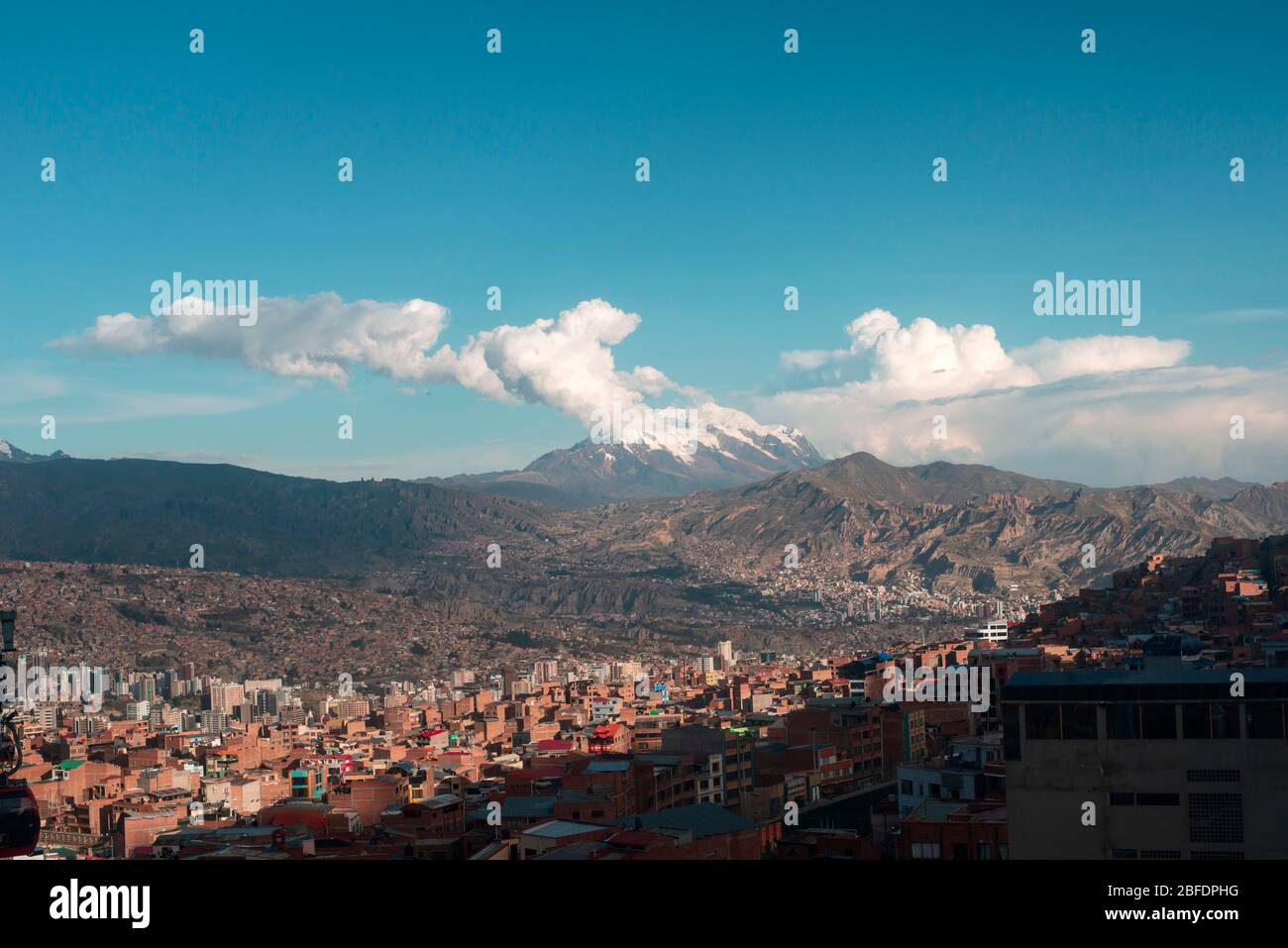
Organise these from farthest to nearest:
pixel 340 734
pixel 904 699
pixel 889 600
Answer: pixel 889 600, pixel 340 734, pixel 904 699

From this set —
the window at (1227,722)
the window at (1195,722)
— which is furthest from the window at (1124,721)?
the window at (1227,722)

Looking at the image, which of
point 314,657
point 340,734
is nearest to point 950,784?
point 340,734

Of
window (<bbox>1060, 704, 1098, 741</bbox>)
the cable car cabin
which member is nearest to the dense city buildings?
window (<bbox>1060, 704, 1098, 741</bbox>)

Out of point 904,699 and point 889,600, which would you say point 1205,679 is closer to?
point 904,699

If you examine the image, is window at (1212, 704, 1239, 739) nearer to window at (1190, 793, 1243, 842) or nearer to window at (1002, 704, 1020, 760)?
window at (1190, 793, 1243, 842)

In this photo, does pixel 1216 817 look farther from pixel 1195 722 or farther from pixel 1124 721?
pixel 1124 721

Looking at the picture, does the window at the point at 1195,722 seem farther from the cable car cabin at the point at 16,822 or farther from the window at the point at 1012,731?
the cable car cabin at the point at 16,822
